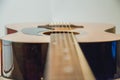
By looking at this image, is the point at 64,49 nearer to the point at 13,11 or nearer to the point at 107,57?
the point at 107,57

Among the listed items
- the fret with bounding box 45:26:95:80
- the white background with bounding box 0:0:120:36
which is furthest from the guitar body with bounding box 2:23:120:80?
the white background with bounding box 0:0:120:36

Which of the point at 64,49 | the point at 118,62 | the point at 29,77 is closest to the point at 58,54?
the point at 64,49

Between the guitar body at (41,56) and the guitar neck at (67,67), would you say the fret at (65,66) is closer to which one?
the guitar neck at (67,67)

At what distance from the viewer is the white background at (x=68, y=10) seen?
236 cm

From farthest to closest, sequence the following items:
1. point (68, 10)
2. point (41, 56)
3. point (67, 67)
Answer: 1. point (68, 10)
2. point (41, 56)
3. point (67, 67)

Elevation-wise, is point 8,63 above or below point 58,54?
below

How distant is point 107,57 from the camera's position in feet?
3.47

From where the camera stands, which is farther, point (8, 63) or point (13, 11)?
point (13, 11)

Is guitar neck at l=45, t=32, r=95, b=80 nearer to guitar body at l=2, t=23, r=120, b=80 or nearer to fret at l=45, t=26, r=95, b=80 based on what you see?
fret at l=45, t=26, r=95, b=80

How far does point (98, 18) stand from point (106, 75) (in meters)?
1.37

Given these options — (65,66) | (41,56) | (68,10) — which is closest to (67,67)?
(65,66)

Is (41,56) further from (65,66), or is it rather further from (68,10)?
(68,10)

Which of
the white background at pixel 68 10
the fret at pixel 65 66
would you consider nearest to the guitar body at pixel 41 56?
the fret at pixel 65 66

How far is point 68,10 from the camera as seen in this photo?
237cm
